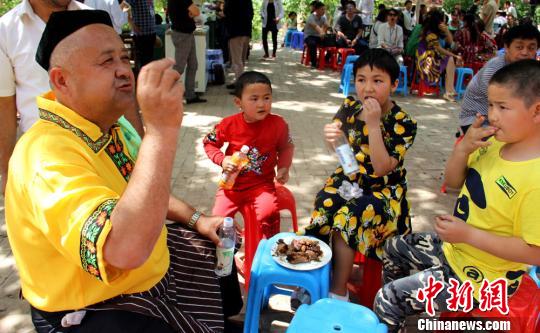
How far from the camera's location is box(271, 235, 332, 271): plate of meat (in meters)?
2.38

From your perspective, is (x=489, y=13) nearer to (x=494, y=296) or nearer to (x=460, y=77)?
(x=460, y=77)

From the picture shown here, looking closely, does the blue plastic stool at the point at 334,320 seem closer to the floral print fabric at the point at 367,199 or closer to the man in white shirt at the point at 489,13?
the floral print fabric at the point at 367,199

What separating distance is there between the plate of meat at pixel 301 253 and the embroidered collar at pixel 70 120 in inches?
46.6

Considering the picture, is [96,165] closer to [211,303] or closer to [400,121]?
[211,303]

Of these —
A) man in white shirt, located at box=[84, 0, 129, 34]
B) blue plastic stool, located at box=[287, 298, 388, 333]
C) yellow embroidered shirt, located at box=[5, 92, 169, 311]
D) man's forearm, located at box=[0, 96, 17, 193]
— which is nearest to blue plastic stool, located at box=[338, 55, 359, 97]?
man in white shirt, located at box=[84, 0, 129, 34]

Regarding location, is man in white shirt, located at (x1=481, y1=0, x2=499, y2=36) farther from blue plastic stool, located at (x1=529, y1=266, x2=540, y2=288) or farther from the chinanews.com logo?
the chinanews.com logo

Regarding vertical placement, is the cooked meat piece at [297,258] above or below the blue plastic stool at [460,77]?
below

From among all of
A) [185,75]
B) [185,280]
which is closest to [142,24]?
[185,75]

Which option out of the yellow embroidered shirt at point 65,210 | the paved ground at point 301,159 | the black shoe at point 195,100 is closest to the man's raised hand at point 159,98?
the yellow embroidered shirt at point 65,210

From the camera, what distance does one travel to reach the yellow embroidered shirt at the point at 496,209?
1.89m

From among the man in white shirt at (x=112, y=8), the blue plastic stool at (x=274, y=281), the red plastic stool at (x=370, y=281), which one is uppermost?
the man in white shirt at (x=112, y=8)

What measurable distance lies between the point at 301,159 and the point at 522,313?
3.64 meters

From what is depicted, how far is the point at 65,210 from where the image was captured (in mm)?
1320

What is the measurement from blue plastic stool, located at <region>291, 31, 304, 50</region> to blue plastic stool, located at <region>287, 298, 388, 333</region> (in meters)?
15.8
